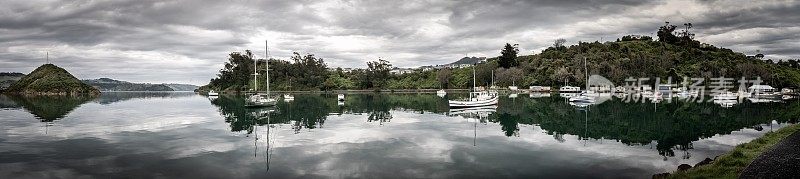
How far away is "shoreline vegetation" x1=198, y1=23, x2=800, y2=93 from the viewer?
148m

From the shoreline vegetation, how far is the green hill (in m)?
50.6

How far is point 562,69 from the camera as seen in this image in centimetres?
14900

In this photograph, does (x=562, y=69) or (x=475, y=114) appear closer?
(x=475, y=114)

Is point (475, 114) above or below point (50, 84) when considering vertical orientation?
below

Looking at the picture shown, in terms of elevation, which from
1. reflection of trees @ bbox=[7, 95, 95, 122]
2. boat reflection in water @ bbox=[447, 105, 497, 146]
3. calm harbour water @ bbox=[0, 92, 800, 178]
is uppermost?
reflection of trees @ bbox=[7, 95, 95, 122]

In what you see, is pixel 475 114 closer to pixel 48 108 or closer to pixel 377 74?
pixel 48 108

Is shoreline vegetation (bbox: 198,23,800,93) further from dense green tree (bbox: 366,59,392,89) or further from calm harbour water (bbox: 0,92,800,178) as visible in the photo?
calm harbour water (bbox: 0,92,800,178)

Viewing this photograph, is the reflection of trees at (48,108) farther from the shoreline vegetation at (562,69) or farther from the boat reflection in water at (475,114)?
the shoreline vegetation at (562,69)

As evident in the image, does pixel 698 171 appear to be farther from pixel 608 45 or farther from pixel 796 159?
pixel 608 45

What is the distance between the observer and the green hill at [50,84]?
16888 cm

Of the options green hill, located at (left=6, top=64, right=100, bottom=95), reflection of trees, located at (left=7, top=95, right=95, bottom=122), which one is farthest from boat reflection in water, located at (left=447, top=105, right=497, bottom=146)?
green hill, located at (left=6, top=64, right=100, bottom=95)

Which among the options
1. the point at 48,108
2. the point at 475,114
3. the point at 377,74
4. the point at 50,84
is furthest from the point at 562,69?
the point at 50,84

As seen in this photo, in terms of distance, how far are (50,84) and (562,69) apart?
181983 millimetres

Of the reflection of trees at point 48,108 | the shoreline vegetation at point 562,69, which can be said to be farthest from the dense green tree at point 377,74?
the reflection of trees at point 48,108
